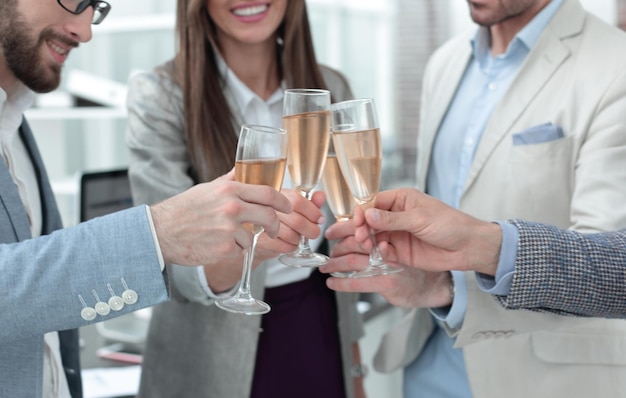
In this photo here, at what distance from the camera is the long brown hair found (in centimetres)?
189

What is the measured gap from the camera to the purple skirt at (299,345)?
1.97 metres

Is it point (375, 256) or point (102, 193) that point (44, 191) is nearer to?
point (375, 256)

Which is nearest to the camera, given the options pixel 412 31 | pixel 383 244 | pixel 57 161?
pixel 383 244

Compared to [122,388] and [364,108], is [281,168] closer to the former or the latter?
[364,108]

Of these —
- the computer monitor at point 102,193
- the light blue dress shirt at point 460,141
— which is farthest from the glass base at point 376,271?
the computer monitor at point 102,193

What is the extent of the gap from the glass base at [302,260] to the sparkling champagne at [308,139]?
0.56ft

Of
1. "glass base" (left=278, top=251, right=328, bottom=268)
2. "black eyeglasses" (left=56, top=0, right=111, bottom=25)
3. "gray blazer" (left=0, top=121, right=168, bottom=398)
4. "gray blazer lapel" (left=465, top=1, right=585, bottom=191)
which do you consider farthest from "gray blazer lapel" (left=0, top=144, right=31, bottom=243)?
"gray blazer lapel" (left=465, top=1, right=585, bottom=191)

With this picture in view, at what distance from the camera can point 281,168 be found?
1.33 metres

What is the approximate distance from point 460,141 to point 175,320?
0.81 metres

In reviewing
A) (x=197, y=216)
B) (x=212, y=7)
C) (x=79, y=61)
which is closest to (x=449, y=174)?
(x=212, y=7)

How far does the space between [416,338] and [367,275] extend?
58 cm

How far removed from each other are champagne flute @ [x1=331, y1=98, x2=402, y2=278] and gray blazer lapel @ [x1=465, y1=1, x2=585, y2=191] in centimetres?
48

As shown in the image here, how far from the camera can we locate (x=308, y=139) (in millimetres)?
1447

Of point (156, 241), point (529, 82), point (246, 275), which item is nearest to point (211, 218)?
point (156, 241)
